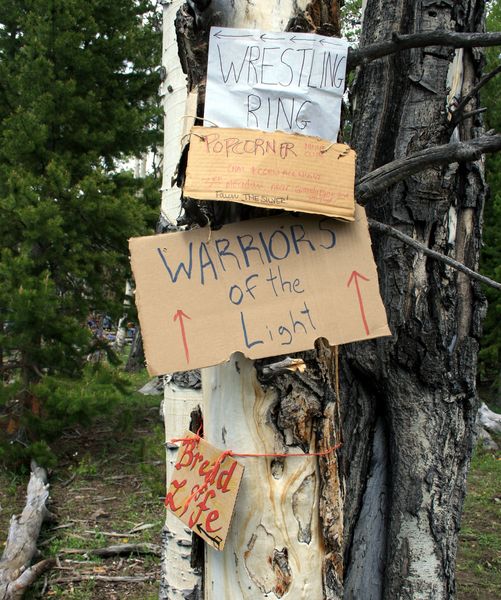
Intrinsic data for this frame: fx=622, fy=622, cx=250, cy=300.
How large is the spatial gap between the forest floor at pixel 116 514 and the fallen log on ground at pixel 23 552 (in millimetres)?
118

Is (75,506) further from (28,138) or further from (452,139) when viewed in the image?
(452,139)

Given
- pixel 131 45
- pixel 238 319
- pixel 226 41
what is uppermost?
pixel 131 45

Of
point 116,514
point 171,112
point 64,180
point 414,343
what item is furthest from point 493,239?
point 414,343

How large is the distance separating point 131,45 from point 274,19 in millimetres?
6317

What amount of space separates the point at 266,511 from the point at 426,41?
1.21 metres

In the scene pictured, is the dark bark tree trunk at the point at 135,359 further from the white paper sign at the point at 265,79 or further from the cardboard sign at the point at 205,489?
the white paper sign at the point at 265,79

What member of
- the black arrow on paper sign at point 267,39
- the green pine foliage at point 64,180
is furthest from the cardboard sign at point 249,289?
the green pine foliage at point 64,180

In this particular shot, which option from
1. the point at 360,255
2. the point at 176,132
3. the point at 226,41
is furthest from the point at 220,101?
the point at 176,132

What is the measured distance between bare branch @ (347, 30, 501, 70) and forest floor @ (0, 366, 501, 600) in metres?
3.56

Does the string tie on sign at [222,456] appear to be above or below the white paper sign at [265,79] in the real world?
below

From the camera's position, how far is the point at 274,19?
4.60 feet

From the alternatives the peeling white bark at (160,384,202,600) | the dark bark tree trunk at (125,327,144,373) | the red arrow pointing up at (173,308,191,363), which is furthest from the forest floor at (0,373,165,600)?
the dark bark tree trunk at (125,327,144,373)

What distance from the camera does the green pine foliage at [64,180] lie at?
615 centimetres

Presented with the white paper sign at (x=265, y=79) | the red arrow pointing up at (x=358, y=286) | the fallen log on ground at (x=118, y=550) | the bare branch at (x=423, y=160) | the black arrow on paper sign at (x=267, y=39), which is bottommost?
the fallen log on ground at (x=118, y=550)
